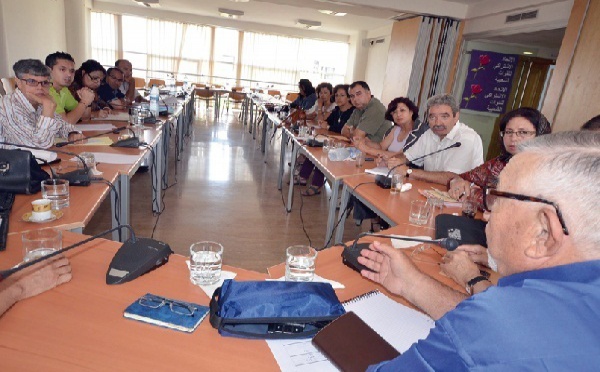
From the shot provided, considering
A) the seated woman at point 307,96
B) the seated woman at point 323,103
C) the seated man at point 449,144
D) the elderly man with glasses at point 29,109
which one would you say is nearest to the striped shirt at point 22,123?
the elderly man with glasses at point 29,109

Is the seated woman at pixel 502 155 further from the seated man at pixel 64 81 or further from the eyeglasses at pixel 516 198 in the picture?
the seated man at pixel 64 81

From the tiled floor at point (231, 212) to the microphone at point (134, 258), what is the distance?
1.46 meters

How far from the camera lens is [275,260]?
2.81m

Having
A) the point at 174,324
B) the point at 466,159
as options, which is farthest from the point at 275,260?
the point at 174,324

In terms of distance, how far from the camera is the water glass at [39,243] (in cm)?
116

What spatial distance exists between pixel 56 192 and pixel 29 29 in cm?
587

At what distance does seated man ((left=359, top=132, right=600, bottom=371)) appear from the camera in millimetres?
479

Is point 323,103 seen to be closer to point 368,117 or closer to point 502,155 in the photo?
point 368,117

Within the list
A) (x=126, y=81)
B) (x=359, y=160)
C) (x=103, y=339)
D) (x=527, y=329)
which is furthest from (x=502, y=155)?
(x=126, y=81)

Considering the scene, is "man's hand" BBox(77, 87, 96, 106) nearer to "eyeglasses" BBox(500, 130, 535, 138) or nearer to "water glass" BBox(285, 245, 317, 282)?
"water glass" BBox(285, 245, 317, 282)

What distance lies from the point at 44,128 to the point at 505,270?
2.55 meters

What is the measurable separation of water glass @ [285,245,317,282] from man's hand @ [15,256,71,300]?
642mm

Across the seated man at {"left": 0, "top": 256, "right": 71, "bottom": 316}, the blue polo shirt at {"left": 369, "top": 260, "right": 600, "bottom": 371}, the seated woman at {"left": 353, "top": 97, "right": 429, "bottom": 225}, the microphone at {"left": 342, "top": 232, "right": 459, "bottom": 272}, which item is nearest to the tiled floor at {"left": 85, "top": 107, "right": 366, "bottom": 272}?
the seated woman at {"left": 353, "top": 97, "right": 429, "bottom": 225}

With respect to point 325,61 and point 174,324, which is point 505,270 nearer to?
point 174,324
